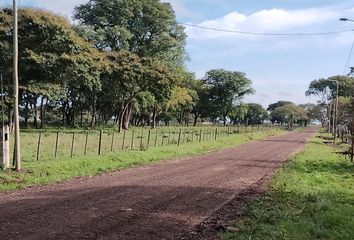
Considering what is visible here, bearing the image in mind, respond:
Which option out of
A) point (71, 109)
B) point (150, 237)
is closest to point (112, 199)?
point (150, 237)

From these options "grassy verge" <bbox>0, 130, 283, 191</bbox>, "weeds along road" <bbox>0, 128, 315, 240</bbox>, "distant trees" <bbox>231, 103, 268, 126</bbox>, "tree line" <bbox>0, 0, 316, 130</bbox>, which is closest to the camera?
Answer: "weeds along road" <bbox>0, 128, 315, 240</bbox>

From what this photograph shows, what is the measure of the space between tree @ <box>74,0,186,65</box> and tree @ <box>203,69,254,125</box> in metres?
48.5

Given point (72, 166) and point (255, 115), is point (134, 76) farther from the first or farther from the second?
point (255, 115)

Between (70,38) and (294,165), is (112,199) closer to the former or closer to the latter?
(294,165)

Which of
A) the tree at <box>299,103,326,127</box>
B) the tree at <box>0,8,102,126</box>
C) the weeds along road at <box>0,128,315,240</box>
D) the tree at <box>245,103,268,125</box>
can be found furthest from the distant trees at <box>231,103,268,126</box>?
the weeds along road at <box>0,128,315,240</box>

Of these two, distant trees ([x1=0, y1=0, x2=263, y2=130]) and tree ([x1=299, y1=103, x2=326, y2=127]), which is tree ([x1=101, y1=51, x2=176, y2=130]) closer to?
distant trees ([x1=0, y1=0, x2=263, y2=130])

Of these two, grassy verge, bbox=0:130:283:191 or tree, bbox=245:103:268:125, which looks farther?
tree, bbox=245:103:268:125

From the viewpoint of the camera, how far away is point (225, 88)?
4717 inches

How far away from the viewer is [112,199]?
12789mm

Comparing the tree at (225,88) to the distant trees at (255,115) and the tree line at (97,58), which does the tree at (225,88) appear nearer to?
the tree line at (97,58)

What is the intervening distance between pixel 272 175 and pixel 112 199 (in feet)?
32.0

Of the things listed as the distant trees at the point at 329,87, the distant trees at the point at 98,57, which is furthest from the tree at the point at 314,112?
the distant trees at the point at 98,57

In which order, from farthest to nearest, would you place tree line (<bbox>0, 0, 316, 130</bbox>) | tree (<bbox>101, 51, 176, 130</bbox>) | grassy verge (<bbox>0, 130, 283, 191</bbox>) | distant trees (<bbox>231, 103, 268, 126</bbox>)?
distant trees (<bbox>231, 103, 268, 126</bbox>), tree (<bbox>101, 51, 176, 130</bbox>), tree line (<bbox>0, 0, 316, 130</bbox>), grassy verge (<bbox>0, 130, 283, 191</bbox>)

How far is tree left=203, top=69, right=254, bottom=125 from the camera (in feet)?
389
